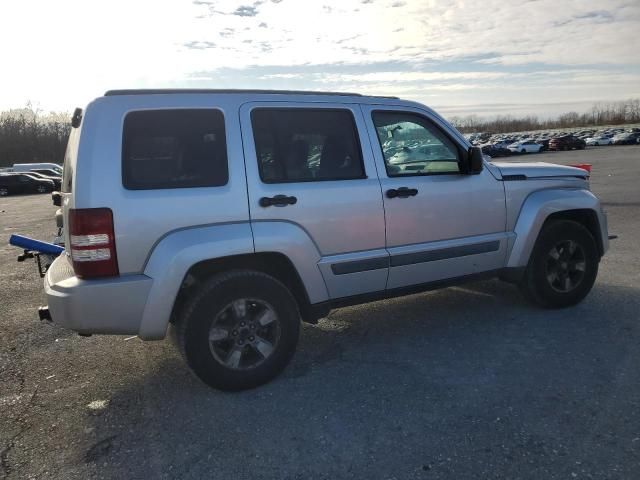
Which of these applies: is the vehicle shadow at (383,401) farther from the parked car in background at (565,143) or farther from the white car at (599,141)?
the white car at (599,141)

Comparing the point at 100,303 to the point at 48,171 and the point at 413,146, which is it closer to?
the point at 413,146

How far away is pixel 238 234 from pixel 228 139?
667mm

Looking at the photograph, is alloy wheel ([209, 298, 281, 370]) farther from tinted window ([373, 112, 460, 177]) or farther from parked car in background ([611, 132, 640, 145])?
parked car in background ([611, 132, 640, 145])

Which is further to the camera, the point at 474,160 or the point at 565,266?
the point at 565,266

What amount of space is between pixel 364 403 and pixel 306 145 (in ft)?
6.22

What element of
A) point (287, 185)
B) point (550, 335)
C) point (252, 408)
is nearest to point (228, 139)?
point (287, 185)

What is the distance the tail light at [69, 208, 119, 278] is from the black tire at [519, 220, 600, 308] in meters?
3.73

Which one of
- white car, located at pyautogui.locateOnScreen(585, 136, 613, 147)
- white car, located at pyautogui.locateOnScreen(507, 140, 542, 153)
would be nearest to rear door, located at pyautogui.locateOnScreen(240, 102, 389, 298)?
white car, located at pyautogui.locateOnScreen(507, 140, 542, 153)

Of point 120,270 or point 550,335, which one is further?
point 550,335

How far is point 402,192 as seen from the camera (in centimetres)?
409

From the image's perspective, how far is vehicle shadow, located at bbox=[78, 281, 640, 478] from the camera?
9.41 feet

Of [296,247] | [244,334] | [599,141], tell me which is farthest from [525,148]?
[244,334]

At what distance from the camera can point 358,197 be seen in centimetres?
393

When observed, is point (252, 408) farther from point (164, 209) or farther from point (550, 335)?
point (550, 335)
